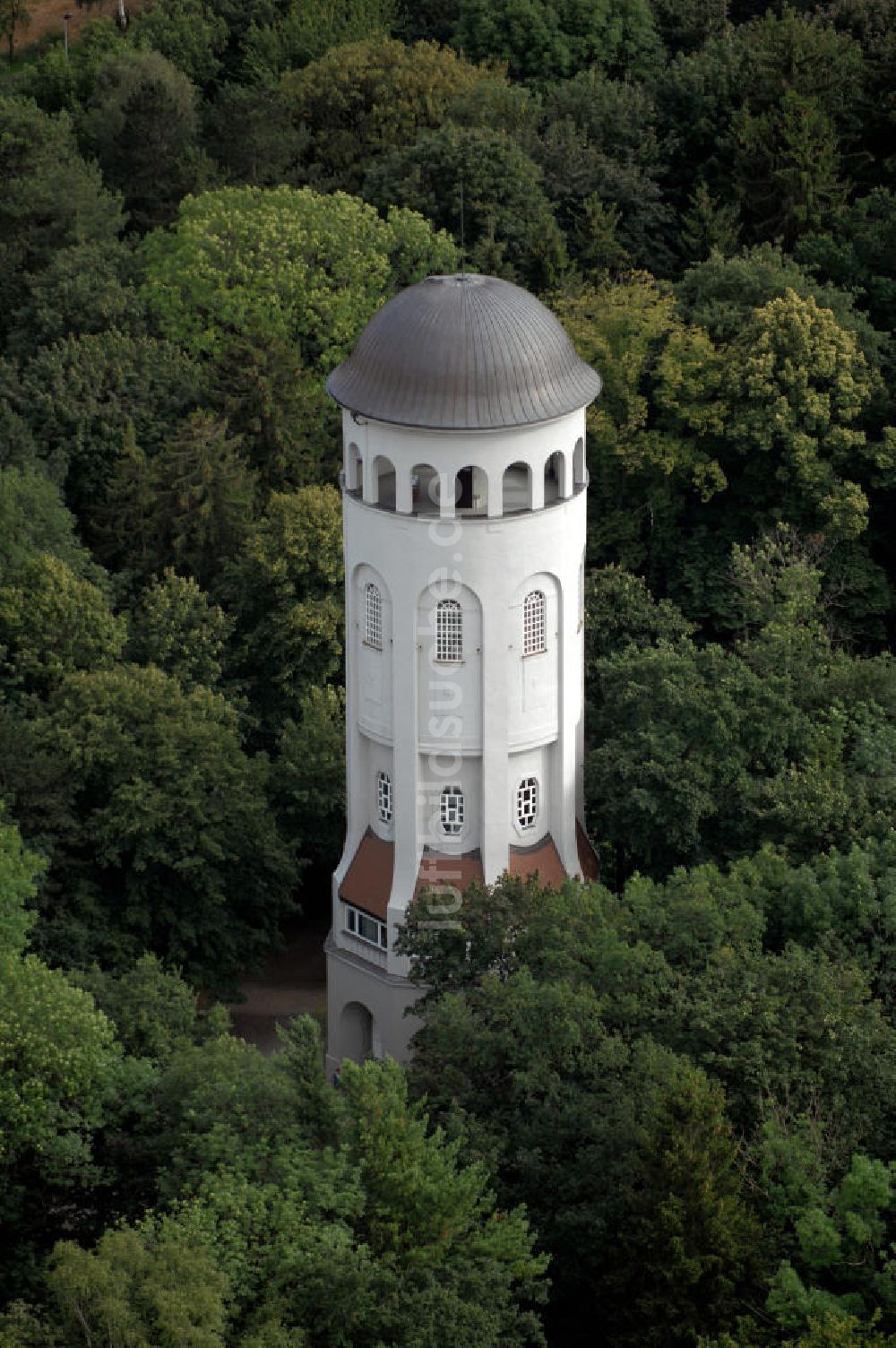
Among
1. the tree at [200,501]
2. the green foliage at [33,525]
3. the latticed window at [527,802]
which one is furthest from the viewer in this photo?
the tree at [200,501]

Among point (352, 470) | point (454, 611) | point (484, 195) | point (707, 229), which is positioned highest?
point (352, 470)

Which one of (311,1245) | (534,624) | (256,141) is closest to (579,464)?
(534,624)

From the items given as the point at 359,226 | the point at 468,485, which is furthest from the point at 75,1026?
the point at 359,226

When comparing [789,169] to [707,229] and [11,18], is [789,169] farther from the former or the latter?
[11,18]

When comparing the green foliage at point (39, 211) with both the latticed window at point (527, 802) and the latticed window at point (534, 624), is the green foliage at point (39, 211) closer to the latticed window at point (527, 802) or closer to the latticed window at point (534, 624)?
the latticed window at point (527, 802)

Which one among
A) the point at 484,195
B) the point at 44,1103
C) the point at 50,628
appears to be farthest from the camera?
the point at 484,195

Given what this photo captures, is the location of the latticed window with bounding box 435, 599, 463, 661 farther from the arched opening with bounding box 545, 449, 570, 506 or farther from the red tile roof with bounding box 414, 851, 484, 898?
the red tile roof with bounding box 414, 851, 484, 898

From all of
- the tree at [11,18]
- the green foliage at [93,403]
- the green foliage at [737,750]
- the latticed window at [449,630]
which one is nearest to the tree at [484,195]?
the green foliage at [93,403]
